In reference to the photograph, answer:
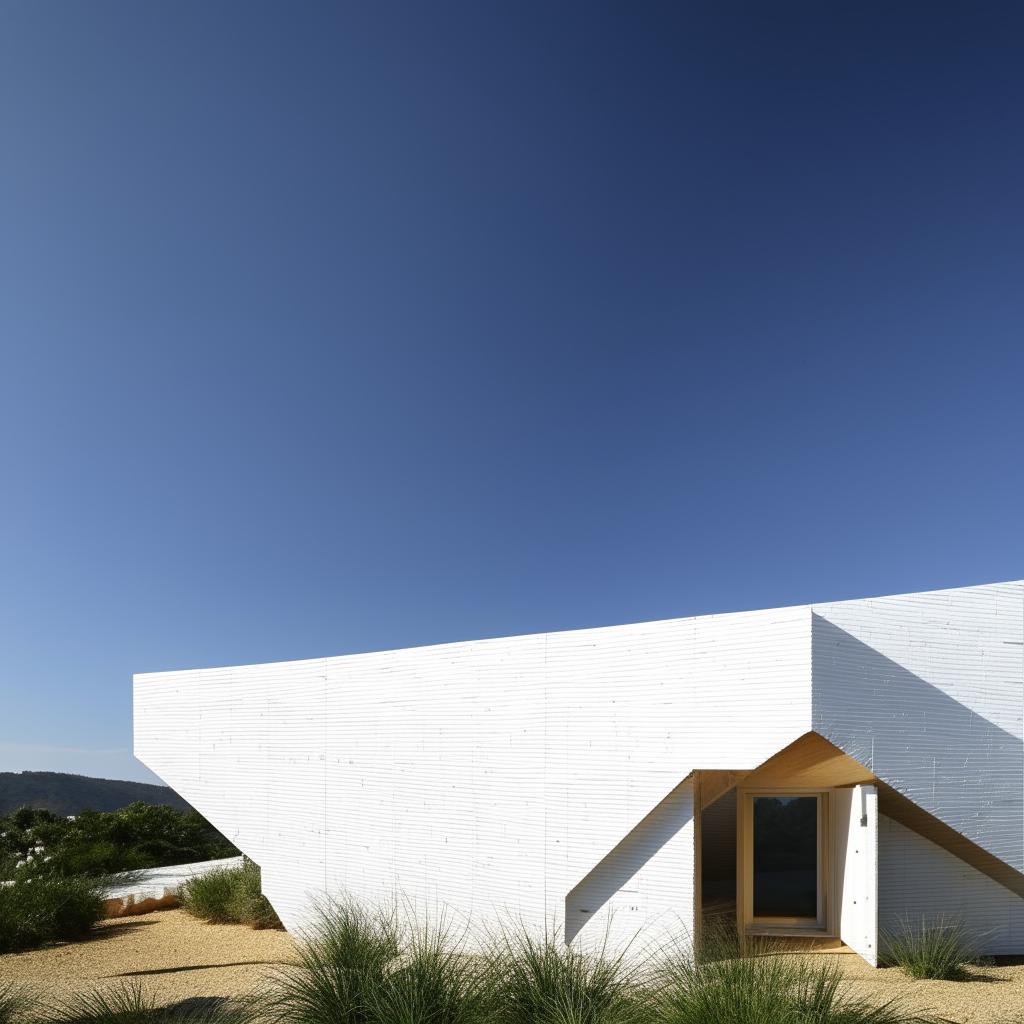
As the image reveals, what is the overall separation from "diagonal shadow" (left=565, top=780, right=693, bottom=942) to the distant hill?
4624cm

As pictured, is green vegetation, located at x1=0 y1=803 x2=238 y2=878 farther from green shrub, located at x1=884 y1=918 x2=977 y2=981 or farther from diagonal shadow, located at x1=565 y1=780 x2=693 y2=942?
green shrub, located at x1=884 y1=918 x2=977 y2=981

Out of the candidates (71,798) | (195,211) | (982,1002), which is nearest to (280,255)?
(195,211)

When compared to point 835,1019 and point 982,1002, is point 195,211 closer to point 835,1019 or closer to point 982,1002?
point 835,1019

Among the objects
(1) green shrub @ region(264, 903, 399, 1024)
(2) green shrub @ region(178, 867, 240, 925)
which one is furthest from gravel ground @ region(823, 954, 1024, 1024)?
(2) green shrub @ region(178, 867, 240, 925)

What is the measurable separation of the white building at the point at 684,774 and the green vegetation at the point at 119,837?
8.45 m

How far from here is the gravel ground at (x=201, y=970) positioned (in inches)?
273

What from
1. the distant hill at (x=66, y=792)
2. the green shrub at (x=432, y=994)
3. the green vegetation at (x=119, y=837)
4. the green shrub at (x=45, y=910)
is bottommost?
the distant hill at (x=66, y=792)

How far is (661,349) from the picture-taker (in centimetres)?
1537

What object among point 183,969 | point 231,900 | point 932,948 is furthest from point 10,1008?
point 932,948

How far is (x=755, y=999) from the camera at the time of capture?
4.54m

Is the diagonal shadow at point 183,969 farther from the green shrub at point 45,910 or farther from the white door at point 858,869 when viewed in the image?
the white door at point 858,869

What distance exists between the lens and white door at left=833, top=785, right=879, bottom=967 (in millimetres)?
8477

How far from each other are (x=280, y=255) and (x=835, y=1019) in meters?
11.9

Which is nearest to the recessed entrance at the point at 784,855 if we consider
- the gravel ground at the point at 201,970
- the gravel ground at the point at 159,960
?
the gravel ground at the point at 201,970
